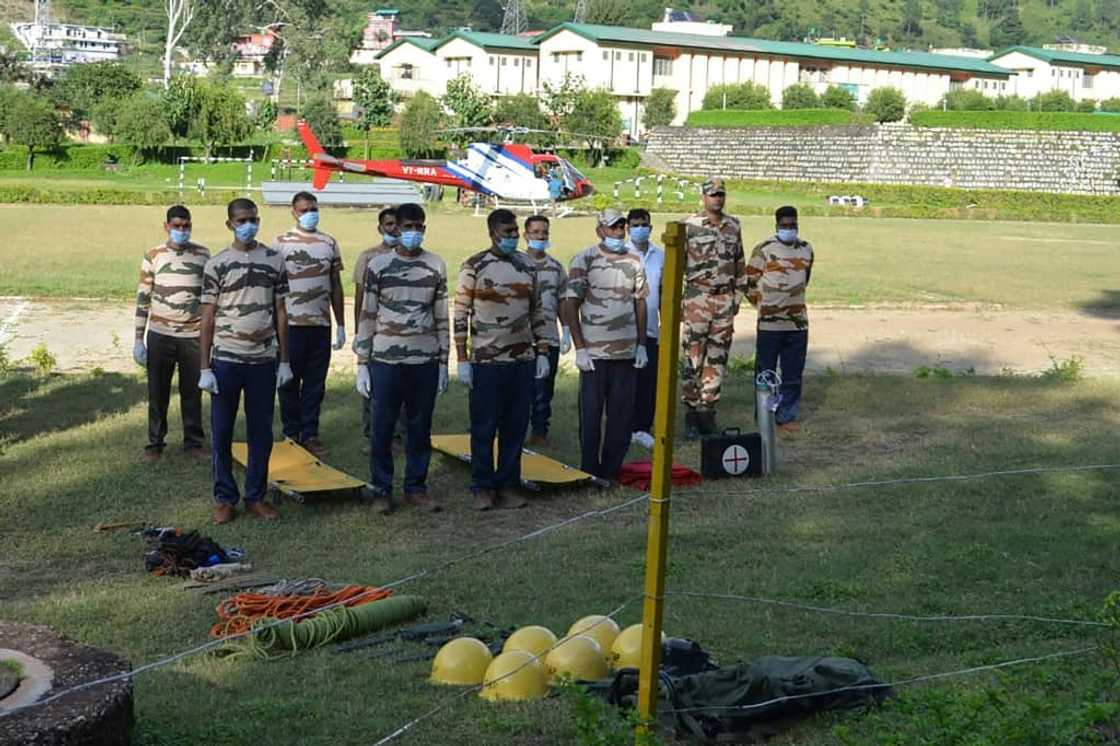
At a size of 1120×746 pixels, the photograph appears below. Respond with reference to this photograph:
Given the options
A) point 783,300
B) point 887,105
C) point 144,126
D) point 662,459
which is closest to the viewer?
point 662,459

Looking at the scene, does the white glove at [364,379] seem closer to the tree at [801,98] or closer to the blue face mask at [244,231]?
the blue face mask at [244,231]

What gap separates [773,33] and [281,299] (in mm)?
174909

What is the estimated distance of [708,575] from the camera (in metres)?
7.64

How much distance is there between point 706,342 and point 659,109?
75.5 meters

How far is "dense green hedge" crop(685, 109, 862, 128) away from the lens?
75688 mm

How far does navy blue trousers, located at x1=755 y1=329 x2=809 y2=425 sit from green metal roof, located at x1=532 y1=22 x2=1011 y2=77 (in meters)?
76.8

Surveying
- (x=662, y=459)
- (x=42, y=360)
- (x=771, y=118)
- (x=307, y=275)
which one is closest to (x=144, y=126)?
(x=771, y=118)

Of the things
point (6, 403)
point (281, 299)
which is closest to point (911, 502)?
point (281, 299)

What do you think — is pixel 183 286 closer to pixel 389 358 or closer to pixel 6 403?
pixel 389 358

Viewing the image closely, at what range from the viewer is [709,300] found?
11.5 m

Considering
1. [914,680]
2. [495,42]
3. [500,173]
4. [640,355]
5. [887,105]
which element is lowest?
[914,680]

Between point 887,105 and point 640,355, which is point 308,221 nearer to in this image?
point 640,355

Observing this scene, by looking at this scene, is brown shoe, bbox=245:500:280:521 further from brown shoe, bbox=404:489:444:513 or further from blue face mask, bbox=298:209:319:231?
blue face mask, bbox=298:209:319:231

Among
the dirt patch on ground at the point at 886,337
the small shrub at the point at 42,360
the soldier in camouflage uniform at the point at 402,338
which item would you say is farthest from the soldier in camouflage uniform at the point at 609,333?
the small shrub at the point at 42,360
